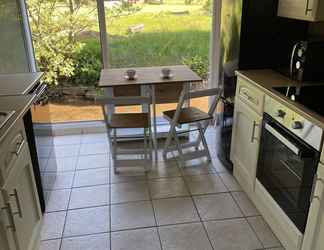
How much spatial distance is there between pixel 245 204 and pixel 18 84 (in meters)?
1.83

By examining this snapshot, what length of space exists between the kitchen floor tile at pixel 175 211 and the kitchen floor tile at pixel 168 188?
2.7 inches

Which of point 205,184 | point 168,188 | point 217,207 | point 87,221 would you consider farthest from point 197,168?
point 87,221

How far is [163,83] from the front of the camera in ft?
8.98

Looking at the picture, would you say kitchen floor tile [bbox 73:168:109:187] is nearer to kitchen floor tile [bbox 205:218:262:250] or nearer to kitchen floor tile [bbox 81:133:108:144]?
kitchen floor tile [bbox 81:133:108:144]

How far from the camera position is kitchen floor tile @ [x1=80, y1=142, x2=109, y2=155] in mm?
3212

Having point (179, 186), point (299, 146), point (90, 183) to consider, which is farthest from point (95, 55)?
point (299, 146)

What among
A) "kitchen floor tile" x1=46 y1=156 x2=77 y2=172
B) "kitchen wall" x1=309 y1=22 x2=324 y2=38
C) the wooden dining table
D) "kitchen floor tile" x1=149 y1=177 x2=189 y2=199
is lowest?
"kitchen floor tile" x1=149 y1=177 x2=189 y2=199

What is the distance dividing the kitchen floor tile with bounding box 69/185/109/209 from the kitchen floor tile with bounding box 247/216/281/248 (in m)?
1.09

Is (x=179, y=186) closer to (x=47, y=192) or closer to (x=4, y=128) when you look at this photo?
(x=47, y=192)

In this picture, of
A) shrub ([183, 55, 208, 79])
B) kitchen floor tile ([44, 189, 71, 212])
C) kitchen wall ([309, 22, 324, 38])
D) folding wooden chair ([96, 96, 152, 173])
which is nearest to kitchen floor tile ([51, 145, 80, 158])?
folding wooden chair ([96, 96, 152, 173])

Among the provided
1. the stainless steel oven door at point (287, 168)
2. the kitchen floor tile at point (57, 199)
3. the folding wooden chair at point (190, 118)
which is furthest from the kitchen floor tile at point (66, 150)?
→ the stainless steel oven door at point (287, 168)

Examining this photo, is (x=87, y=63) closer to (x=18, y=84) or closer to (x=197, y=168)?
(x=18, y=84)

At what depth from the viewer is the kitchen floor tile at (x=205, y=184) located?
2.54 m

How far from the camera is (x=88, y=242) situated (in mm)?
2027
